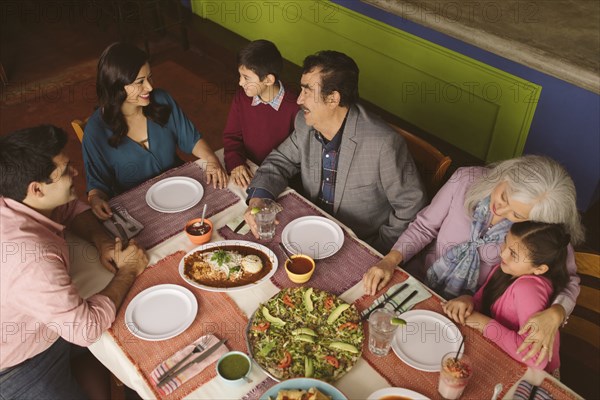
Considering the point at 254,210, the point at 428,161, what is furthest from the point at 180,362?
the point at 428,161

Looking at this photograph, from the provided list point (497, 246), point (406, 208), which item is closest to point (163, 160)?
point (406, 208)

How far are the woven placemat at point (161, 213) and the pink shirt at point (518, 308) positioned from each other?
1.11 m

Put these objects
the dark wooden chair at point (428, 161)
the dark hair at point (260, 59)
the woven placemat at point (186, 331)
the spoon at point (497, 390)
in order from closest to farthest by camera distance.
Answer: the spoon at point (497, 390) → the woven placemat at point (186, 331) → the dark wooden chair at point (428, 161) → the dark hair at point (260, 59)

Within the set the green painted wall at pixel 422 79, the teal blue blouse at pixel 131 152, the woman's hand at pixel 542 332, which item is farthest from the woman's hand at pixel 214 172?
the green painted wall at pixel 422 79

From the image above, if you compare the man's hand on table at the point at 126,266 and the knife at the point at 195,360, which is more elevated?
the man's hand on table at the point at 126,266

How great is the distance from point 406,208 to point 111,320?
1255 millimetres

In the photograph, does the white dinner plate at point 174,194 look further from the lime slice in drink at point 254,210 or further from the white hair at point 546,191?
the white hair at point 546,191

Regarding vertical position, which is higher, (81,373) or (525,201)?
(525,201)

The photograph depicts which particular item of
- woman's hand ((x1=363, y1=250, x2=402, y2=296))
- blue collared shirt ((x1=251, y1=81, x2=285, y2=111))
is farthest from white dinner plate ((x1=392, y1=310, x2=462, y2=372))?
blue collared shirt ((x1=251, y1=81, x2=285, y2=111))

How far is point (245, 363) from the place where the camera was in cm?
147

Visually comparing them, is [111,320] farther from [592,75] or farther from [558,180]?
[592,75]

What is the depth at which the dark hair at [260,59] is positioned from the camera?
93.2 inches

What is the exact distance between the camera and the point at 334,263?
6.02 feet

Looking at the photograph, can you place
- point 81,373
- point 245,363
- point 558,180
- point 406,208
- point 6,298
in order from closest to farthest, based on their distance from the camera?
point 245,363, point 6,298, point 558,180, point 81,373, point 406,208
